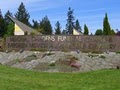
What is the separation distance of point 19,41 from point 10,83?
1620 centimetres

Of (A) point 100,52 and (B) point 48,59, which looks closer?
(B) point 48,59

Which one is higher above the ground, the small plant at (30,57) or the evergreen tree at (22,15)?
the evergreen tree at (22,15)

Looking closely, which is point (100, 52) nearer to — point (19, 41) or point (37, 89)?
point (19, 41)

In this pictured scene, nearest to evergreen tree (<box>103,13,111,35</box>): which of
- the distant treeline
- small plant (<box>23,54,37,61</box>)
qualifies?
the distant treeline

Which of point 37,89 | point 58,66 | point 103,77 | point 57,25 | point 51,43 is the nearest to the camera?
point 37,89

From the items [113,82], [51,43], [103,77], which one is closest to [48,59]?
[51,43]

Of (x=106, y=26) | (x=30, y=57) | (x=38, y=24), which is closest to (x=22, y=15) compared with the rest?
(x=38, y=24)

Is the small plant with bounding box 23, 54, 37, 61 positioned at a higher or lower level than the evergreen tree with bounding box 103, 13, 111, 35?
lower

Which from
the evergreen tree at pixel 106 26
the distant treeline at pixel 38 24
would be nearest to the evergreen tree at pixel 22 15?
the distant treeline at pixel 38 24

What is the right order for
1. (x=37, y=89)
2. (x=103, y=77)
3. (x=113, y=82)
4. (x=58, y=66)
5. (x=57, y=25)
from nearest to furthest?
(x=37, y=89), (x=113, y=82), (x=103, y=77), (x=58, y=66), (x=57, y=25)

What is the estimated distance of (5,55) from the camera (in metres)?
26.5

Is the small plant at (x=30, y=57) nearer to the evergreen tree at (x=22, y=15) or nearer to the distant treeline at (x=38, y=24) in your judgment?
the distant treeline at (x=38, y=24)

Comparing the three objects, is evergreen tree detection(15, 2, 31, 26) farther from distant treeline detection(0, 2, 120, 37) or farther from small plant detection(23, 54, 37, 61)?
small plant detection(23, 54, 37, 61)

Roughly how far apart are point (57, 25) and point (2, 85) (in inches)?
3803
